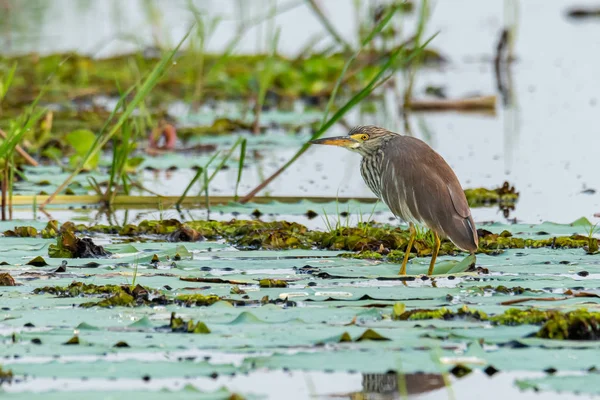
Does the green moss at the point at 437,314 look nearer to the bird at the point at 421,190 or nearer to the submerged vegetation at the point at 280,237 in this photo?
the bird at the point at 421,190

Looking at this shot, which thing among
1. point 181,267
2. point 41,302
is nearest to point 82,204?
point 181,267

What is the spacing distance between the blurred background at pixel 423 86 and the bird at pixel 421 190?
1.65m

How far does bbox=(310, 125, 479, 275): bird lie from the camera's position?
5930mm

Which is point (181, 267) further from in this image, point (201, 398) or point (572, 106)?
point (572, 106)

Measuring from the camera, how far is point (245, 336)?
15.3ft

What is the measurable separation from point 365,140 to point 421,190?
0.82 m

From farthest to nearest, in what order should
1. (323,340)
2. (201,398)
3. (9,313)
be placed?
(9,313)
(323,340)
(201,398)

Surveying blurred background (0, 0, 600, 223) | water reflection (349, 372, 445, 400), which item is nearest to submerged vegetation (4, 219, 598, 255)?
blurred background (0, 0, 600, 223)

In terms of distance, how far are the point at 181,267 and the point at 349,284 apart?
90 cm

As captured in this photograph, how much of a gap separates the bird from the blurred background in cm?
165

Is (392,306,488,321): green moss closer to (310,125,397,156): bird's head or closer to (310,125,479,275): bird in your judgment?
(310,125,479,275): bird

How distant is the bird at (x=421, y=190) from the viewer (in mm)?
5930

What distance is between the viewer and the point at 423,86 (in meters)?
16.4

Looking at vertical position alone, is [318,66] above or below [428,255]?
above
